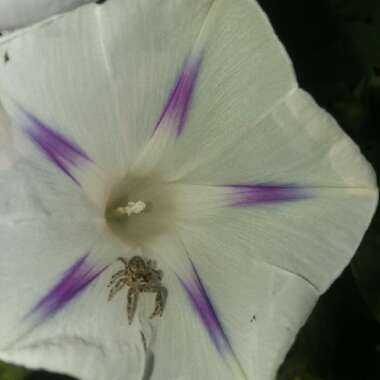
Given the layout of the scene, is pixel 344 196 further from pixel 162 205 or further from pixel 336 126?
pixel 162 205

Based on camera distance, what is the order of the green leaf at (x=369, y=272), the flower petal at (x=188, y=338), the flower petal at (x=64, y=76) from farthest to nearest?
the green leaf at (x=369, y=272) < the flower petal at (x=188, y=338) < the flower petal at (x=64, y=76)

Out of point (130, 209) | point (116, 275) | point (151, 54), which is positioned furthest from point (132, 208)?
point (151, 54)

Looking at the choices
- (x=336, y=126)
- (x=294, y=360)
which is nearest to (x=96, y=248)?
(x=336, y=126)

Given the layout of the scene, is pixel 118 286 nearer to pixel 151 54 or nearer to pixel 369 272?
pixel 151 54

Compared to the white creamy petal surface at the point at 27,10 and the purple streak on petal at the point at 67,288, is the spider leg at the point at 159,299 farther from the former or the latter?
the white creamy petal surface at the point at 27,10

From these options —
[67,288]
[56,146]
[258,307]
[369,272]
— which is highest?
[56,146]

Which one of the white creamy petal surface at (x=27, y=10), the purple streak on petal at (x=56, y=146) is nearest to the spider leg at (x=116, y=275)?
the purple streak on petal at (x=56, y=146)
